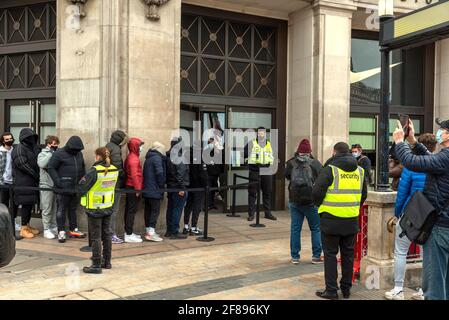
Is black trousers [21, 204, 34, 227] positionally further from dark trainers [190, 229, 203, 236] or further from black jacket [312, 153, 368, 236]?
black jacket [312, 153, 368, 236]

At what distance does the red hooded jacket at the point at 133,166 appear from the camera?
26.9 feet

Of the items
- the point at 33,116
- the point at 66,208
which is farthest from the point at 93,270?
the point at 33,116

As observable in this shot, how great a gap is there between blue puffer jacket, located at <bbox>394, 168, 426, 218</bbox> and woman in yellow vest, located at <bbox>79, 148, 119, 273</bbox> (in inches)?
148

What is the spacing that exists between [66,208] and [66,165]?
79cm

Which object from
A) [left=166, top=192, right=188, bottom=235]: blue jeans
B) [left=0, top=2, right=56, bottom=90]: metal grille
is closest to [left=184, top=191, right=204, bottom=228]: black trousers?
[left=166, top=192, right=188, bottom=235]: blue jeans

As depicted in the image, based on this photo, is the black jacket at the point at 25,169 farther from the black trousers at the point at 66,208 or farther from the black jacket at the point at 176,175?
the black jacket at the point at 176,175

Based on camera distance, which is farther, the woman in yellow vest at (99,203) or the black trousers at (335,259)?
the woman in yellow vest at (99,203)

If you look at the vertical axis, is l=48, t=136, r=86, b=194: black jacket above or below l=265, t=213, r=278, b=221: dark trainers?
above

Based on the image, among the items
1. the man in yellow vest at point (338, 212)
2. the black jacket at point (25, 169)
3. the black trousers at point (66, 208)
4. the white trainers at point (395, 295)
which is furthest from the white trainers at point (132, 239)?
the white trainers at point (395, 295)

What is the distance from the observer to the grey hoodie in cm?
820

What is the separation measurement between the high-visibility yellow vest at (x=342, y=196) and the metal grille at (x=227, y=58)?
606 cm

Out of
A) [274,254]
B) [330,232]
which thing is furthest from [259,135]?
[330,232]

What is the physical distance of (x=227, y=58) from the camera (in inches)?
440

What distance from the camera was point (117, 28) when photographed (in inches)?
332
